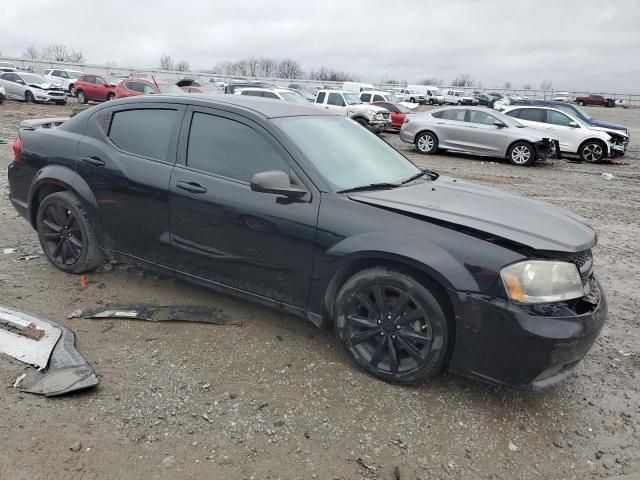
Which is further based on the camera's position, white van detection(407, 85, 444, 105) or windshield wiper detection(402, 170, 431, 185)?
white van detection(407, 85, 444, 105)

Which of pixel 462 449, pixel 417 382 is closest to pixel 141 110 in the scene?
pixel 417 382

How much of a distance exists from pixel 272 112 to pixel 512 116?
46.2 feet

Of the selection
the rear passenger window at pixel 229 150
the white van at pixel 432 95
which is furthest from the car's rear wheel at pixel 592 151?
the white van at pixel 432 95

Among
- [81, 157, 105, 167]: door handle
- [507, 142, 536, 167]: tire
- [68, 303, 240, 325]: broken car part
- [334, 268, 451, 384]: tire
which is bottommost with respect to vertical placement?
[68, 303, 240, 325]: broken car part

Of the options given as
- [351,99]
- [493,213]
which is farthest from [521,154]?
[493,213]

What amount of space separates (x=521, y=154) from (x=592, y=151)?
9.69 feet

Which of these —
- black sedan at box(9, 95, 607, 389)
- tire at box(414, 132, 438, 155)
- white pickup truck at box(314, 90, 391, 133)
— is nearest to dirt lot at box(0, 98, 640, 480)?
black sedan at box(9, 95, 607, 389)

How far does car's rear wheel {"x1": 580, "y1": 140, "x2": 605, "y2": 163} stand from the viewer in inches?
590

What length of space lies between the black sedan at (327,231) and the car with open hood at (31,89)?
24.1m

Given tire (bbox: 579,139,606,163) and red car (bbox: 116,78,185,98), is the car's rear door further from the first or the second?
red car (bbox: 116,78,185,98)

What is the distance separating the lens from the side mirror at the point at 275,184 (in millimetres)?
3152

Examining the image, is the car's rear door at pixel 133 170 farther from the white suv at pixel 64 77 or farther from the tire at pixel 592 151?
the white suv at pixel 64 77

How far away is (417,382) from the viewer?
10.0 ft

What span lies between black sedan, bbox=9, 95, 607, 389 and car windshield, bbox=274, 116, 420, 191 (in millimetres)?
15
